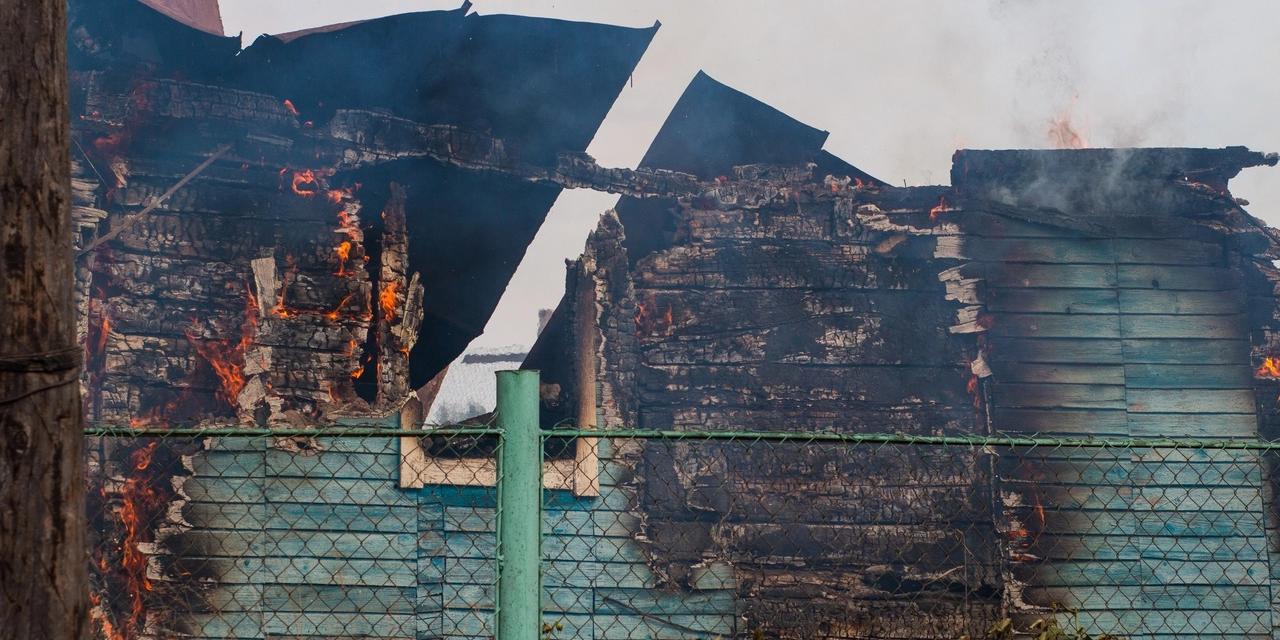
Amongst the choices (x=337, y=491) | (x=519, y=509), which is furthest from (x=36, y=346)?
(x=337, y=491)

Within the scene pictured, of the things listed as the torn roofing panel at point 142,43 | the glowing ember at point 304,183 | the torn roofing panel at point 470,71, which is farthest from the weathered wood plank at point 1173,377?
the torn roofing panel at point 142,43

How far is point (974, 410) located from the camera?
342 inches

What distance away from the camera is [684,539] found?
8.17m

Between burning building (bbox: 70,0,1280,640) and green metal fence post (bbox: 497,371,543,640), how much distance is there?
440 centimetres

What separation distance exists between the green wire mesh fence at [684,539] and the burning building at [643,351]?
3 cm

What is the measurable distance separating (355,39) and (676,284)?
11.3 ft

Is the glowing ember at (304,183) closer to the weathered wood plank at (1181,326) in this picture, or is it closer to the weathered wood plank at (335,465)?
the weathered wood plank at (335,465)

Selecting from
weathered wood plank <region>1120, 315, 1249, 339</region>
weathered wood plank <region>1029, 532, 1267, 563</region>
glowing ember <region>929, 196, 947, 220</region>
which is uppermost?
glowing ember <region>929, 196, 947, 220</region>

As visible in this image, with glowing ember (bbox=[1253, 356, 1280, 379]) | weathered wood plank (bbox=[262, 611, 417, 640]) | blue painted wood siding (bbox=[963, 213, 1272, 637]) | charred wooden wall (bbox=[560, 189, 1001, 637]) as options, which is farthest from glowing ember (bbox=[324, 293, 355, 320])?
glowing ember (bbox=[1253, 356, 1280, 379])

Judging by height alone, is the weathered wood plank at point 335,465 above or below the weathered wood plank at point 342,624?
above

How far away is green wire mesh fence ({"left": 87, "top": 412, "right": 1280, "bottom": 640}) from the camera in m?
7.47

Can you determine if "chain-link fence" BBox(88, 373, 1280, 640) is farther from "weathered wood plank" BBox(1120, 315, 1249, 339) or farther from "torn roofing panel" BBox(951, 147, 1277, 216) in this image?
"torn roofing panel" BBox(951, 147, 1277, 216)

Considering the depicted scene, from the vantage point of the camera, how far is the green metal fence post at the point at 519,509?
3137 mm

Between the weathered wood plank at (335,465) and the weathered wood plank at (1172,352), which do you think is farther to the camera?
the weathered wood plank at (1172,352)
